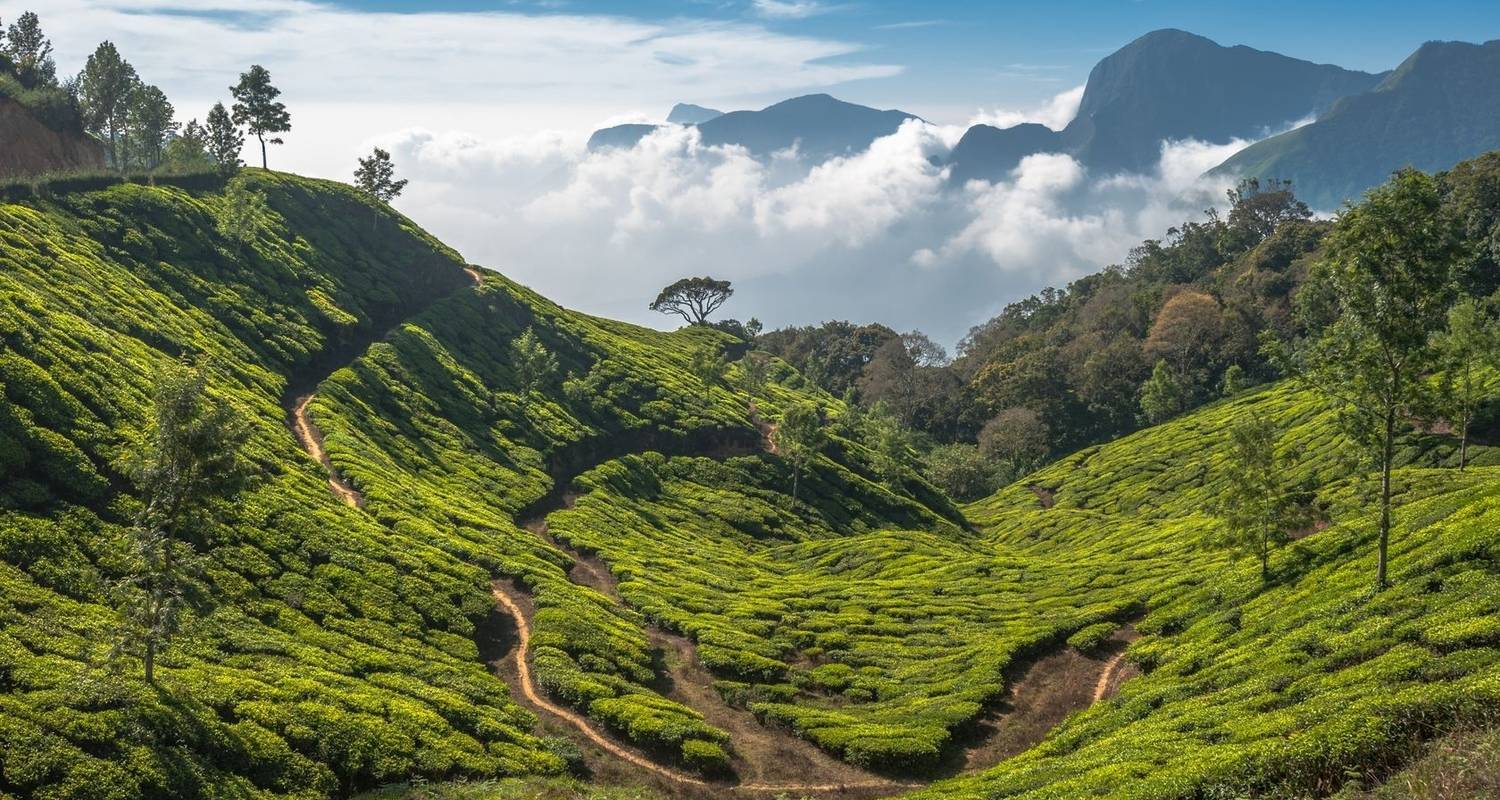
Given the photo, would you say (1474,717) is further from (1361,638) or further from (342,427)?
(342,427)

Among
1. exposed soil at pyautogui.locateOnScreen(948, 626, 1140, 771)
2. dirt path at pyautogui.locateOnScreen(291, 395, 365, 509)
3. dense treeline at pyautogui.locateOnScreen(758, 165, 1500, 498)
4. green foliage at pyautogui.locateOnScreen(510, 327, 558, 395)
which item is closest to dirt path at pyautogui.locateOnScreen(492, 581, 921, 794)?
exposed soil at pyautogui.locateOnScreen(948, 626, 1140, 771)

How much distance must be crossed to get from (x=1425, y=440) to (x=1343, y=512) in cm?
2992

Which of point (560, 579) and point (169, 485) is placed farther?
point (560, 579)

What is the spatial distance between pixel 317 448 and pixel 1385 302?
65.6 metres

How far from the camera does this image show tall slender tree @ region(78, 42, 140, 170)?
4660 inches

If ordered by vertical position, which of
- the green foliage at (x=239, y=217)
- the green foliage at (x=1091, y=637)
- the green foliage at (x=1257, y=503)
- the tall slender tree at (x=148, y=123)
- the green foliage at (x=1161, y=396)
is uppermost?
the tall slender tree at (x=148, y=123)

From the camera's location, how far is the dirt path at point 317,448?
192 feet

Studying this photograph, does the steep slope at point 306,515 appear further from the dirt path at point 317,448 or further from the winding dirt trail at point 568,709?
the winding dirt trail at point 568,709

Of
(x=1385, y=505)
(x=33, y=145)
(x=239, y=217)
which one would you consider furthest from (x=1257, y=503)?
(x=33, y=145)

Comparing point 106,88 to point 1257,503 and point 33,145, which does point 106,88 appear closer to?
point 33,145

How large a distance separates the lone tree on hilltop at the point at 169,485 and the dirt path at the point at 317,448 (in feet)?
81.5

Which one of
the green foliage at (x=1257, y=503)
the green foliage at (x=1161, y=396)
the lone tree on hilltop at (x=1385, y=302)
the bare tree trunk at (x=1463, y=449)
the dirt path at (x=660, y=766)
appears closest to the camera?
the lone tree on hilltop at (x=1385, y=302)

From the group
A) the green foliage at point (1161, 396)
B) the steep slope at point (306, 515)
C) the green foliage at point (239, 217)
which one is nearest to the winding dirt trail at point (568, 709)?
the steep slope at point (306, 515)

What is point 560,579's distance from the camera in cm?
5778
